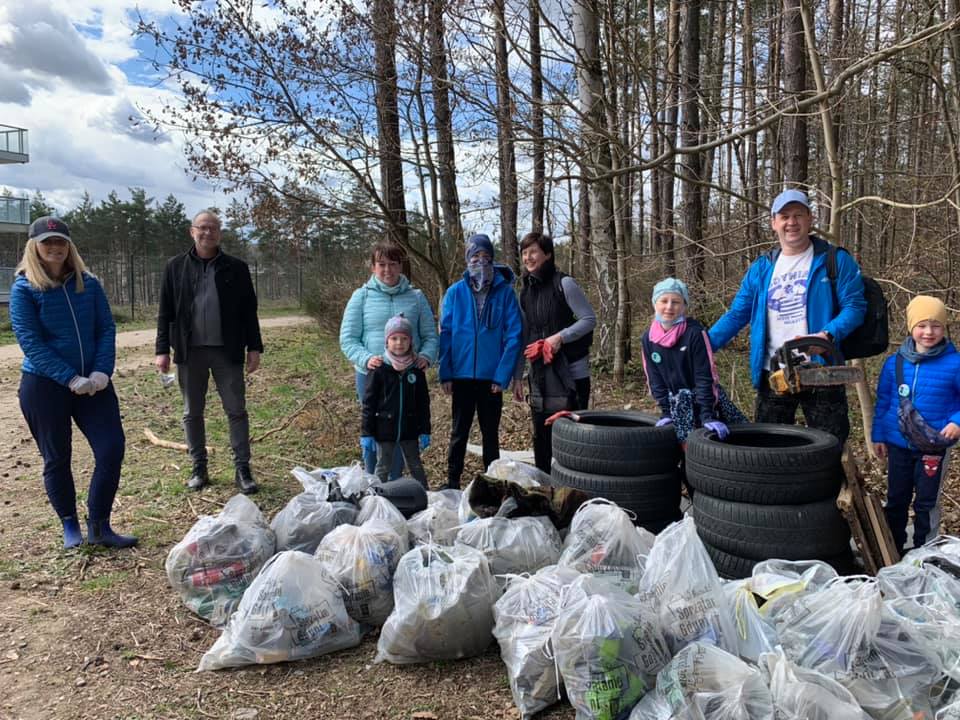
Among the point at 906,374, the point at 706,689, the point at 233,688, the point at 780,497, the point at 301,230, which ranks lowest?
the point at 233,688

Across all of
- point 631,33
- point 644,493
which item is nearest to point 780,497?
point 644,493

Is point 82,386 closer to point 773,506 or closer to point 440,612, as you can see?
point 440,612

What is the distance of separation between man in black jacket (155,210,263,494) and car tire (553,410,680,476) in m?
2.50

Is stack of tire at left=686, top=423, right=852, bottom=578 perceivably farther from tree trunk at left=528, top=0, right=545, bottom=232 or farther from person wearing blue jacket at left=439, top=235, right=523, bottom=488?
tree trunk at left=528, top=0, right=545, bottom=232

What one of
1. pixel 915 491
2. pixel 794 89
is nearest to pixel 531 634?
pixel 915 491

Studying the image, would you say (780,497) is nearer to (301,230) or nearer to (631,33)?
(631,33)

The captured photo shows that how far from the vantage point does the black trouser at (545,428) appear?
15.3 feet

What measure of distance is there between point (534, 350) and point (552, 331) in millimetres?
188

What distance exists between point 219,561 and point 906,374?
355 centimetres

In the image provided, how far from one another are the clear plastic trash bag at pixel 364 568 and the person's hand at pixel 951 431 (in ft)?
8.77

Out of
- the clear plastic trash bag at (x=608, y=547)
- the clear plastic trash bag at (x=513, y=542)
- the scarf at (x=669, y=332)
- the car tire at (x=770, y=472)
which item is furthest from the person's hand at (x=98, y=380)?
the car tire at (x=770, y=472)

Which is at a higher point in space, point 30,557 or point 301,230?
point 301,230

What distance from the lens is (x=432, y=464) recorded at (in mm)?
6238

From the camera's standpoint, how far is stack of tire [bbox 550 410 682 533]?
3.74 metres
